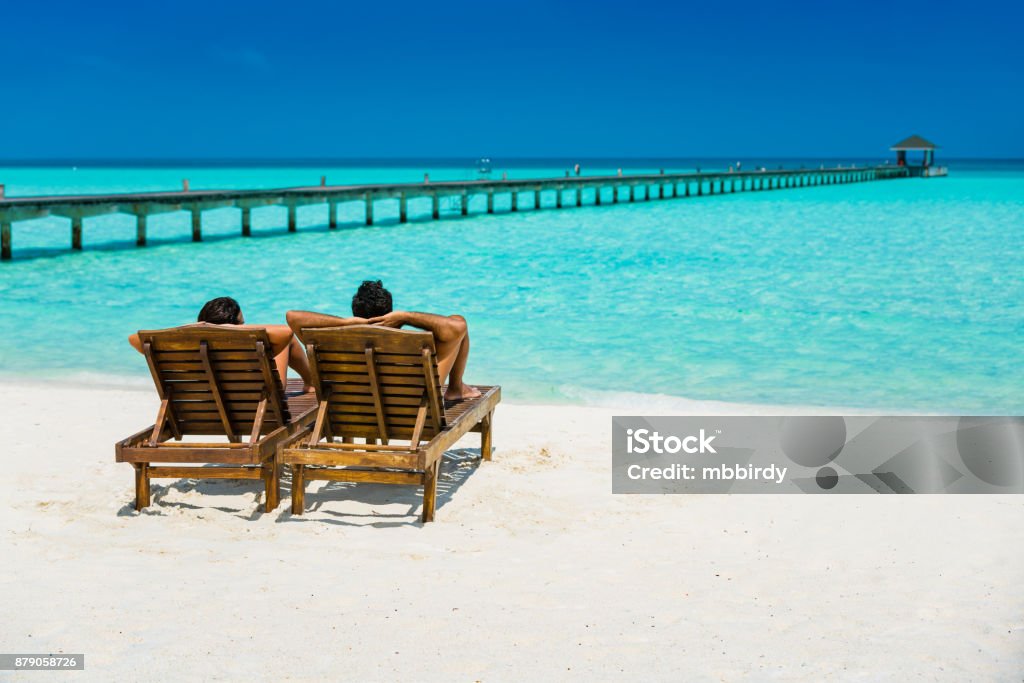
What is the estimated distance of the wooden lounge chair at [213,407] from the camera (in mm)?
4711

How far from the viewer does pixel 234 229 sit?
3769 centimetres

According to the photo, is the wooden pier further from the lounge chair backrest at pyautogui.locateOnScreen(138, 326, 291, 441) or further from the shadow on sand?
the lounge chair backrest at pyautogui.locateOnScreen(138, 326, 291, 441)

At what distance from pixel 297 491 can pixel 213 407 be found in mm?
539

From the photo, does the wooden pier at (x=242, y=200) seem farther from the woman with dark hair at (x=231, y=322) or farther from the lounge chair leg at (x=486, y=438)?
the woman with dark hair at (x=231, y=322)

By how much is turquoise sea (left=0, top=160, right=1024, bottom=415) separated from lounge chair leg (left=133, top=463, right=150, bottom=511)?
189 inches

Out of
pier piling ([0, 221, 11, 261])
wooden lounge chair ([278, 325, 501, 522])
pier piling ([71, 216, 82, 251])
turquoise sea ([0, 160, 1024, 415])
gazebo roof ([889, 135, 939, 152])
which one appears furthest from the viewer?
gazebo roof ([889, 135, 939, 152])

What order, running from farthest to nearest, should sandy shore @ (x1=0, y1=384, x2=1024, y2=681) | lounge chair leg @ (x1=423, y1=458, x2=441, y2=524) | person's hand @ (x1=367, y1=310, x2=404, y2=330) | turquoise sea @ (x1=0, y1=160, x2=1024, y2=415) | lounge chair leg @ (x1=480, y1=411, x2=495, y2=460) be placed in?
turquoise sea @ (x1=0, y1=160, x2=1024, y2=415) < lounge chair leg @ (x1=480, y1=411, x2=495, y2=460) < person's hand @ (x1=367, y1=310, x2=404, y2=330) < lounge chair leg @ (x1=423, y1=458, x2=441, y2=524) < sandy shore @ (x1=0, y1=384, x2=1024, y2=681)

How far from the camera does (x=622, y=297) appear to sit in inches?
726

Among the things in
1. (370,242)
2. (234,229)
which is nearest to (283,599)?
(370,242)

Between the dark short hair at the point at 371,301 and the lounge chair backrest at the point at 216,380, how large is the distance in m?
0.45

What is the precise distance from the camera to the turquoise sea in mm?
10789

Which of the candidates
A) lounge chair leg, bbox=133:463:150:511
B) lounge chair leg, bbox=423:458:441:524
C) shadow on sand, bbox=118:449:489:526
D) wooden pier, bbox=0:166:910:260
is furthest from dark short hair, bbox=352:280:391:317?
wooden pier, bbox=0:166:910:260

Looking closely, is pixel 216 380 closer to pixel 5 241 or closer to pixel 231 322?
pixel 231 322

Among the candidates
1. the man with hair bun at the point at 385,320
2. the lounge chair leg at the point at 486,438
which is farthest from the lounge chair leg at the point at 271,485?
the lounge chair leg at the point at 486,438
